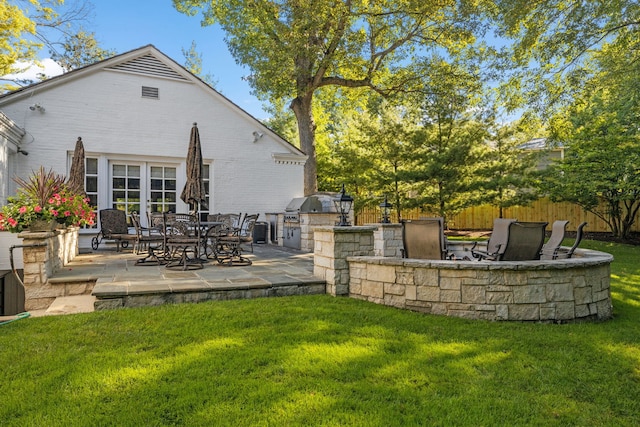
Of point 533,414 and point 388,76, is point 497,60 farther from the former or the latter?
point 533,414

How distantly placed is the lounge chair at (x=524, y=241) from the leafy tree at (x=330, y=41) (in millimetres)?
9472

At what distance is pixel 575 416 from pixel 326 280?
3226 millimetres

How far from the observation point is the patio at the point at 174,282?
14.1 ft

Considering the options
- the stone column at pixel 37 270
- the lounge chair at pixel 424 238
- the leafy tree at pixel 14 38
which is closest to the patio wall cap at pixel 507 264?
the lounge chair at pixel 424 238

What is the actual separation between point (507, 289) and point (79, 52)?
2586cm

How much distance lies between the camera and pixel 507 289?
411cm

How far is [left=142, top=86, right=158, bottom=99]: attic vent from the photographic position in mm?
10555

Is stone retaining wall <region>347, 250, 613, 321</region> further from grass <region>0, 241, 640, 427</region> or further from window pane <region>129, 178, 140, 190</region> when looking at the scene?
window pane <region>129, 178, 140, 190</region>

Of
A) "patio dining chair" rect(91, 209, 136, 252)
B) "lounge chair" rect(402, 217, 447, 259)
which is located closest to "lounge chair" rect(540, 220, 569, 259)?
"lounge chair" rect(402, 217, 447, 259)

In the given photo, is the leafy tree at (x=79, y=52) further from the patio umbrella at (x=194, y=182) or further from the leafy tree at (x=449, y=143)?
the leafy tree at (x=449, y=143)

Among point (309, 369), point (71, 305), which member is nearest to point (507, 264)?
point (309, 369)

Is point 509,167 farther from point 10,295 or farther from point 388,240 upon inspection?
point 10,295

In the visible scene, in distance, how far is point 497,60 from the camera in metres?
12.6

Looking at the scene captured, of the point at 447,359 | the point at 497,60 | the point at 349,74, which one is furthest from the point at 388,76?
the point at 447,359
